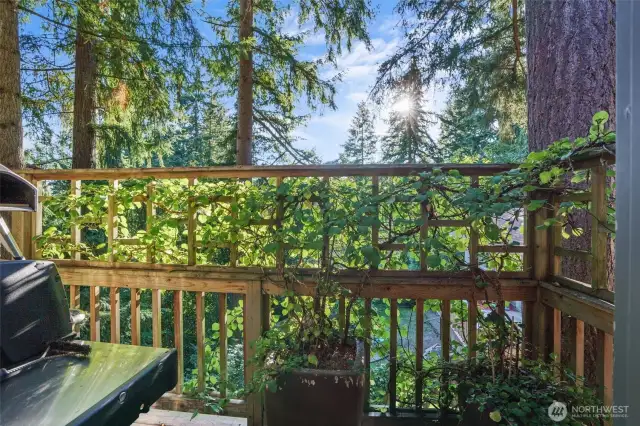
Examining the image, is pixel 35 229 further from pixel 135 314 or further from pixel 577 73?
pixel 577 73

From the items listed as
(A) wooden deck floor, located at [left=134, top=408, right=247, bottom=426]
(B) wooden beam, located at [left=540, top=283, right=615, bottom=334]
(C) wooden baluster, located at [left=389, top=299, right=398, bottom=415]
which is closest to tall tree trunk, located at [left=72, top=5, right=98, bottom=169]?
(A) wooden deck floor, located at [left=134, top=408, right=247, bottom=426]

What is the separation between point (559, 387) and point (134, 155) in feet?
18.8

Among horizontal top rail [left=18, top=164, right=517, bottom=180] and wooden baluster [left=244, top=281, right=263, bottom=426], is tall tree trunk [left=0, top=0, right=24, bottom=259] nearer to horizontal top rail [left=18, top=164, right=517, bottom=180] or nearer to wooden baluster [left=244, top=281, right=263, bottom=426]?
horizontal top rail [left=18, top=164, right=517, bottom=180]

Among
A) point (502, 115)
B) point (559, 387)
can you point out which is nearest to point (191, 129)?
point (502, 115)

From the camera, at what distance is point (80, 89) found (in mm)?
4703

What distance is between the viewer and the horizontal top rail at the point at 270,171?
184cm

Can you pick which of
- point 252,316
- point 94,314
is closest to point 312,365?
point 252,316

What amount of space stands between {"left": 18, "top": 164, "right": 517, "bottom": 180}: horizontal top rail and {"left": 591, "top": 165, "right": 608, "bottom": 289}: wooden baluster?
0.42 metres

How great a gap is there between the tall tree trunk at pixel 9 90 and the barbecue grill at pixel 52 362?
2.03 metres

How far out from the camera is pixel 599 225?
4.71 ft

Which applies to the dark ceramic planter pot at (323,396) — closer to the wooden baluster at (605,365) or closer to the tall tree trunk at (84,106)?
the wooden baluster at (605,365)

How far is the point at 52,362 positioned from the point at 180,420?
1040 mm

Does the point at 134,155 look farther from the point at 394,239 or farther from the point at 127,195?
the point at 394,239

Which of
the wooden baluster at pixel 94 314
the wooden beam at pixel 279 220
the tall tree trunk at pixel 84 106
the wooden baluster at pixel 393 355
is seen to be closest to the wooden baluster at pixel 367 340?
the wooden baluster at pixel 393 355
